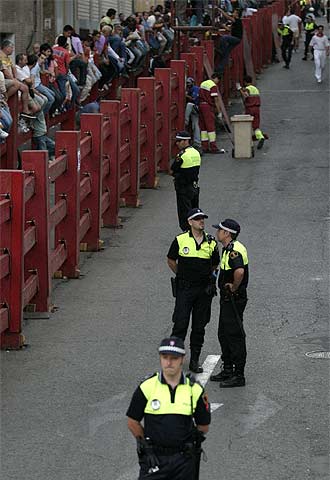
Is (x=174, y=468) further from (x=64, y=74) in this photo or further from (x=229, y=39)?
(x=229, y=39)

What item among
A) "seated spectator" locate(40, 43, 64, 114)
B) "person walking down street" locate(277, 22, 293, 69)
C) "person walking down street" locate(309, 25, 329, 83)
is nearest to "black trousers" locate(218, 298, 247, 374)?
"seated spectator" locate(40, 43, 64, 114)

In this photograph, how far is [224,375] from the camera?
44.4ft

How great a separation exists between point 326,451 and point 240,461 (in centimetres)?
79

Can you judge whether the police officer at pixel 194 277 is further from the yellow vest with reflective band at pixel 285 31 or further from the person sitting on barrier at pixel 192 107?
the yellow vest with reflective band at pixel 285 31

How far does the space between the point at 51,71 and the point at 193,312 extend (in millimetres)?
9132

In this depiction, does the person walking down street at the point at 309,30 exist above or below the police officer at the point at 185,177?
above

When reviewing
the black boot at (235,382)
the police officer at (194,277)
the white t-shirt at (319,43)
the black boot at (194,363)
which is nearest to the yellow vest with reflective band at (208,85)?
the police officer at (194,277)

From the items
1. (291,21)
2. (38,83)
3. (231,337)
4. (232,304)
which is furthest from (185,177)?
(291,21)

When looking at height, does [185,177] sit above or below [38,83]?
below

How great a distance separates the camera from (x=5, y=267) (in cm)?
1459

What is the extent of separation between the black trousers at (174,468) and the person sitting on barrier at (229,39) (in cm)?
2678

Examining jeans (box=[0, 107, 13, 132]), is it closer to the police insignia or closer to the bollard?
the police insignia

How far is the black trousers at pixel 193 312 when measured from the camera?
13812 mm

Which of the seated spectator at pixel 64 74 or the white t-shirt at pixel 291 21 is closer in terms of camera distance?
the seated spectator at pixel 64 74
